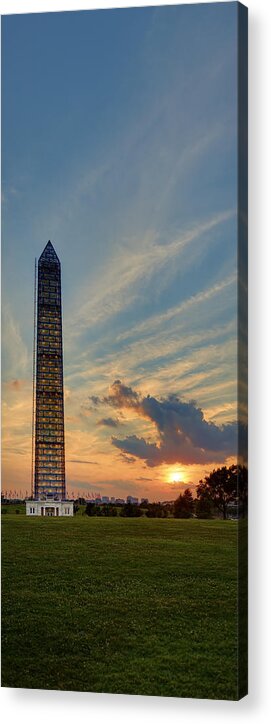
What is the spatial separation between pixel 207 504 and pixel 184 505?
0.52 feet

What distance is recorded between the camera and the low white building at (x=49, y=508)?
7506 millimetres

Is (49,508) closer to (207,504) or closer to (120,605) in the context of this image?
(120,605)

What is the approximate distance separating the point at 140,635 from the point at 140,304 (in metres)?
1.84

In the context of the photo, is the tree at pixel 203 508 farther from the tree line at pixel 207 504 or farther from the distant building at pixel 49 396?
the distant building at pixel 49 396

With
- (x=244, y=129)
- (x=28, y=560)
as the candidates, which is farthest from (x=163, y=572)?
(x=244, y=129)

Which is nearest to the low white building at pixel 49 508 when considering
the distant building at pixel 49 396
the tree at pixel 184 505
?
the distant building at pixel 49 396

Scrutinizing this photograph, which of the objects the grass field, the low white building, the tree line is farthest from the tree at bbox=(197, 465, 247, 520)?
the low white building

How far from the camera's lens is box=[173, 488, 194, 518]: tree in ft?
23.5

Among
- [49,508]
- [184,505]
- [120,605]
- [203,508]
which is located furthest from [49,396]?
[120,605]

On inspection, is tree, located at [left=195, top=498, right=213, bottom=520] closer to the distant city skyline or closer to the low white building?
the distant city skyline

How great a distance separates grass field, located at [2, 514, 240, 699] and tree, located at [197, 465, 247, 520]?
0.13 metres

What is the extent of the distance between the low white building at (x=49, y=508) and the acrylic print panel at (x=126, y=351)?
0.01 m

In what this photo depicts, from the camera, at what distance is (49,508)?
755 cm

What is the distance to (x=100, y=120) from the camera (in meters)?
7.39
